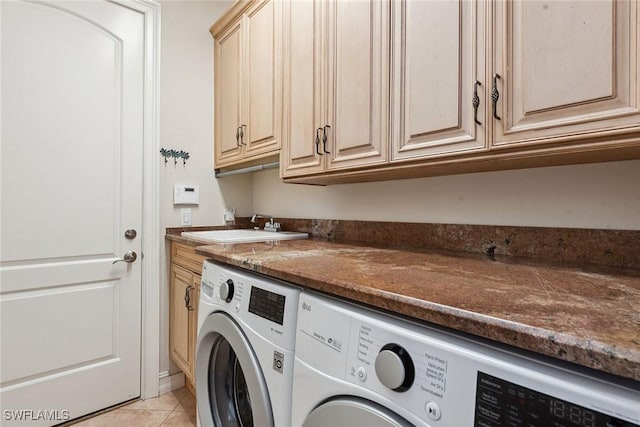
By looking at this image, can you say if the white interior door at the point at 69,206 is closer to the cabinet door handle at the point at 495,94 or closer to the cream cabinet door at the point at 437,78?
the cream cabinet door at the point at 437,78

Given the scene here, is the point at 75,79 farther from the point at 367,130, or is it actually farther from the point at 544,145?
the point at 544,145

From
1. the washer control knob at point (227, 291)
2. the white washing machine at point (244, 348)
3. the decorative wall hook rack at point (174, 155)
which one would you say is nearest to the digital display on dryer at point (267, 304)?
the white washing machine at point (244, 348)

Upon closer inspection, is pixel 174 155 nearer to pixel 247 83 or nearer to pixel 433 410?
pixel 247 83

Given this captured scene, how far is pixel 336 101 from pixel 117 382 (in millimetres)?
1982

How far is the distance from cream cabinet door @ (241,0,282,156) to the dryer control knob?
1.35 m

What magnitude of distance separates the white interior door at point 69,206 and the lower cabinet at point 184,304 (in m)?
0.19

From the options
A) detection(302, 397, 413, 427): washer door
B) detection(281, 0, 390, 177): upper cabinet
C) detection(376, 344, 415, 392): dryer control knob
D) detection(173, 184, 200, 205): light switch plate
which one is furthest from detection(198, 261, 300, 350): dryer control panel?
detection(173, 184, 200, 205): light switch plate

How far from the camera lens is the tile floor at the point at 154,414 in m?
1.66

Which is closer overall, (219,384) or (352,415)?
(352,415)

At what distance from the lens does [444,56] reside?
101 cm

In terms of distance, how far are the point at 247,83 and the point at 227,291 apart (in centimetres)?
137

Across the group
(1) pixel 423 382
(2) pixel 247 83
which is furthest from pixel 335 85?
(1) pixel 423 382

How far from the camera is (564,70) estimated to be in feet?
2.57

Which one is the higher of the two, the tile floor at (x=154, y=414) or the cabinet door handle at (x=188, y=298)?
the cabinet door handle at (x=188, y=298)
